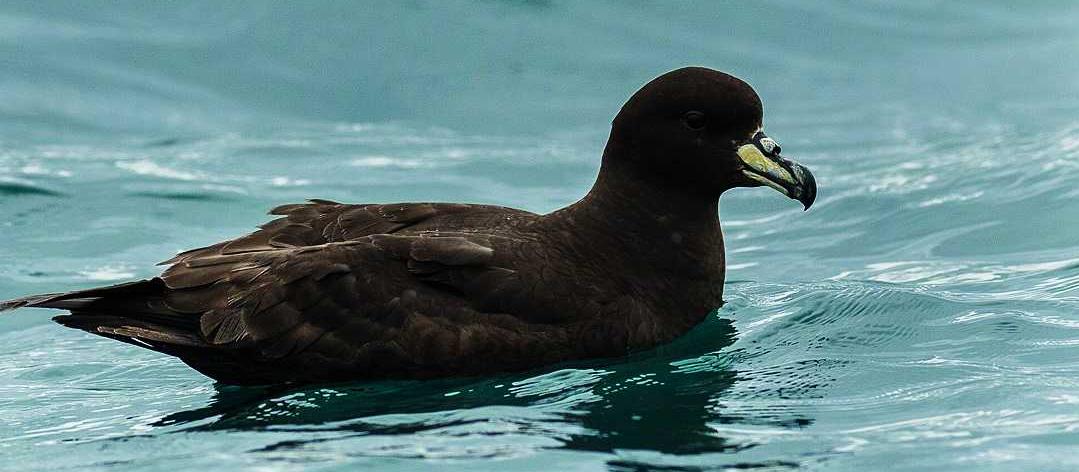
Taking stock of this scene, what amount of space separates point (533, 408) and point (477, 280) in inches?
27.3

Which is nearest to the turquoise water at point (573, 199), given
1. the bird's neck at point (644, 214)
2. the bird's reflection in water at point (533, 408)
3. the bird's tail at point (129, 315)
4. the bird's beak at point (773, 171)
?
the bird's reflection in water at point (533, 408)

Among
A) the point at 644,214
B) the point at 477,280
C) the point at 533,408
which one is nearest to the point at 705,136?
the point at 644,214

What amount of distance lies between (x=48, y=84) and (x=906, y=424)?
9765 mm

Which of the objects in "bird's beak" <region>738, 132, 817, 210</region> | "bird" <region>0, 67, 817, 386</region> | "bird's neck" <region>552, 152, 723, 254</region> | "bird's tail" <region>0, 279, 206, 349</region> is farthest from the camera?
"bird's neck" <region>552, 152, 723, 254</region>

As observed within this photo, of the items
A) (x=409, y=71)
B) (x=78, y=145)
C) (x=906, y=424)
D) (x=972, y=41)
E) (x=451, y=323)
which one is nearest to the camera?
(x=906, y=424)

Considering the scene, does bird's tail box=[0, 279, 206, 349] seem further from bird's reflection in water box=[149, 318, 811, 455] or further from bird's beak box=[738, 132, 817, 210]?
bird's beak box=[738, 132, 817, 210]

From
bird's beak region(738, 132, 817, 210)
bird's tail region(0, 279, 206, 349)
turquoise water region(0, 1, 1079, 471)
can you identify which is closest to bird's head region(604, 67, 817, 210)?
bird's beak region(738, 132, 817, 210)

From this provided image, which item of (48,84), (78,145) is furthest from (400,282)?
(48,84)

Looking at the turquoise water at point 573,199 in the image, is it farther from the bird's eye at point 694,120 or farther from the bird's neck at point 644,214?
the bird's eye at point 694,120

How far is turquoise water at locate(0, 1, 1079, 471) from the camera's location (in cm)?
682

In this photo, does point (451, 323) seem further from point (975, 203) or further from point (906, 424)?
point (975, 203)

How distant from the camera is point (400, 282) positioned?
744 cm

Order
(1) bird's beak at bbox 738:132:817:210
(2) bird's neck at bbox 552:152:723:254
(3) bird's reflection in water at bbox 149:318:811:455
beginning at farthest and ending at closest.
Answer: (2) bird's neck at bbox 552:152:723:254 → (1) bird's beak at bbox 738:132:817:210 → (3) bird's reflection in water at bbox 149:318:811:455

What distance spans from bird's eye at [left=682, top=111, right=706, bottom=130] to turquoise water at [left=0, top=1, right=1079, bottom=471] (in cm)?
103
